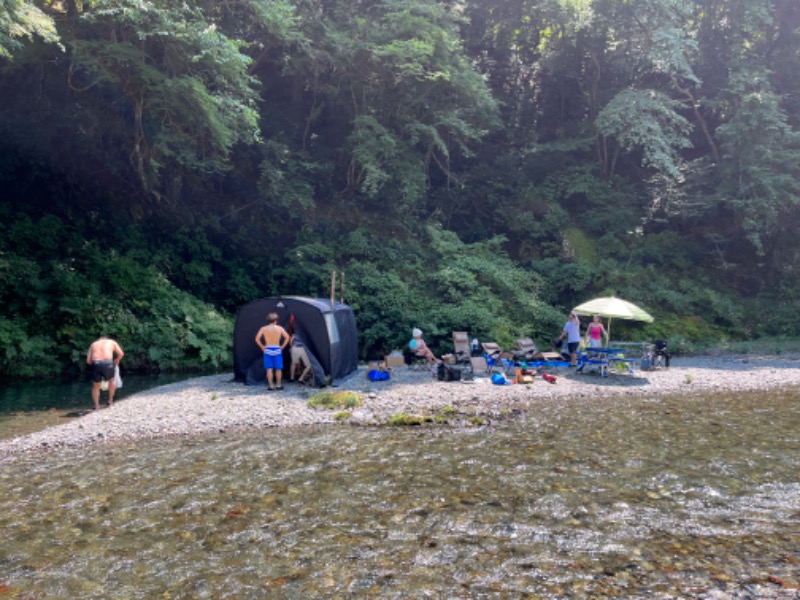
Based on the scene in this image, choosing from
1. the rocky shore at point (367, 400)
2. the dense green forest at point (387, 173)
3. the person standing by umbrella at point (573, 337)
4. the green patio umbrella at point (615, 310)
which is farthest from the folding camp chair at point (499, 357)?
the dense green forest at point (387, 173)

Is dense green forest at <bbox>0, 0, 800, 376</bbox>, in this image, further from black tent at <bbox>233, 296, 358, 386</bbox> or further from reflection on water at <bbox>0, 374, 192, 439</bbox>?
black tent at <bbox>233, 296, 358, 386</bbox>

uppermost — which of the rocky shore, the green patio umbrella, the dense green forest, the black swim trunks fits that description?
the dense green forest

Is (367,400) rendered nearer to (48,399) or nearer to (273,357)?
(273,357)

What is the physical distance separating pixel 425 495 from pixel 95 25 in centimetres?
1645

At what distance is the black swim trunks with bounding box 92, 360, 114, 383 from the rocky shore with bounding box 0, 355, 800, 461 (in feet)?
2.05

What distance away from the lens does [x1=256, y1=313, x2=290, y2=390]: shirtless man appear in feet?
40.6

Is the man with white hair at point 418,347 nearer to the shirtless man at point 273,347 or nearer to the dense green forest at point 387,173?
the dense green forest at point 387,173

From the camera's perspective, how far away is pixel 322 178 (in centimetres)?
2627

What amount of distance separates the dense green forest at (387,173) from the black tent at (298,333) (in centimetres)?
378

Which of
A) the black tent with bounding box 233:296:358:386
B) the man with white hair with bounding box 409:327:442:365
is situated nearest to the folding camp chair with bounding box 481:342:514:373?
the man with white hair with bounding box 409:327:442:365

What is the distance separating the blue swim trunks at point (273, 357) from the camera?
12.4m

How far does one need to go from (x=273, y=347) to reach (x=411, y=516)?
23.5 feet

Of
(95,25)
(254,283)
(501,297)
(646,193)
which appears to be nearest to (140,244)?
(254,283)

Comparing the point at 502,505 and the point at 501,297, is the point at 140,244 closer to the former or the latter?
the point at 501,297
